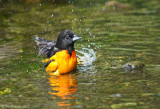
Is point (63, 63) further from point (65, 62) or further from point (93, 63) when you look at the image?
point (93, 63)

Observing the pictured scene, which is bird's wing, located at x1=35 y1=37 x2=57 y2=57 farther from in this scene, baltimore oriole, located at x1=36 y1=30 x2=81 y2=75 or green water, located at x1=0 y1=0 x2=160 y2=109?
baltimore oriole, located at x1=36 y1=30 x2=81 y2=75

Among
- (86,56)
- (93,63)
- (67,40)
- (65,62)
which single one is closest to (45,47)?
(86,56)

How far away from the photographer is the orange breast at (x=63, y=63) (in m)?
6.71

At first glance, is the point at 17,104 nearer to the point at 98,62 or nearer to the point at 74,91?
the point at 74,91

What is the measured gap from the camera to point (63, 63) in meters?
6.72

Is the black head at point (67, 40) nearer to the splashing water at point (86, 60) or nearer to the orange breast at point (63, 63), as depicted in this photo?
the orange breast at point (63, 63)

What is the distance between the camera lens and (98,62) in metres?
7.36

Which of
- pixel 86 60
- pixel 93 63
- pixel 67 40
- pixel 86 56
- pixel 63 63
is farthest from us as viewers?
pixel 86 56

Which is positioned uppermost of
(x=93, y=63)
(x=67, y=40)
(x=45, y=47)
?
(x=67, y=40)

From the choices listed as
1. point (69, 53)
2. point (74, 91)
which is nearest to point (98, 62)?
point (69, 53)

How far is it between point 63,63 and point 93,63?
3.01ft

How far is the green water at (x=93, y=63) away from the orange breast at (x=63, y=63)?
0.15 m

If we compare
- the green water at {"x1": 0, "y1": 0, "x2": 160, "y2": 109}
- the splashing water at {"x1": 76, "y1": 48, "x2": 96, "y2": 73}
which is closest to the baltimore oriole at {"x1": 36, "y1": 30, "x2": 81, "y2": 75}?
the green water at {"x1": 0, "y1": 0, "x2": 160, "y2": 109}

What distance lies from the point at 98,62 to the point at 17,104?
2.86m
